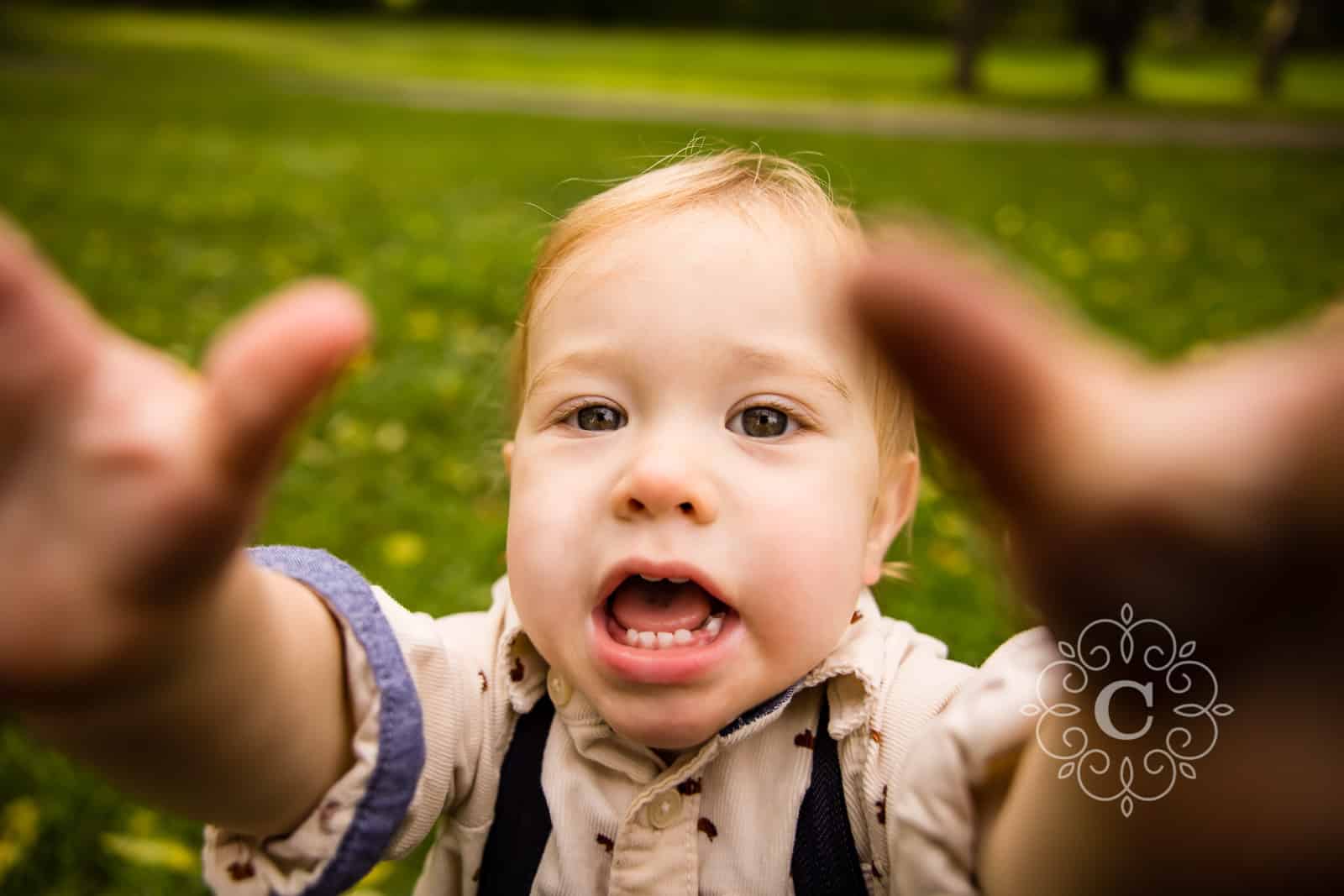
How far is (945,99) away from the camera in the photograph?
1566 centimetres

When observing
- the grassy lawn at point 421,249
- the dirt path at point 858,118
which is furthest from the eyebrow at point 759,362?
the dirt path at point 858,118

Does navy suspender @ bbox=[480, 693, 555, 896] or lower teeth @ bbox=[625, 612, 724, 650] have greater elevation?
lower teeth @ bbox=[625, 612, 724, 650]

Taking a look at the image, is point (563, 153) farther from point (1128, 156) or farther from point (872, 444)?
point (872, 444)

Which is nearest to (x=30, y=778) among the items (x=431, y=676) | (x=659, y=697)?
(x=431, y=676)

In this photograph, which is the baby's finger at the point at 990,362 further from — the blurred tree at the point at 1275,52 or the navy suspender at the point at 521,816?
the blurred tree at the point at 1275,52

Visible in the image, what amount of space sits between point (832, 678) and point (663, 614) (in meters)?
0.25

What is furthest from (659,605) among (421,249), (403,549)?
(421,249)

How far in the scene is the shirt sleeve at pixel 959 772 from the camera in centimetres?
103

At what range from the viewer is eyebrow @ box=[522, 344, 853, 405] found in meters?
1.20

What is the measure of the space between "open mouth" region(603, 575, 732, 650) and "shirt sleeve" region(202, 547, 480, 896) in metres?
0.25

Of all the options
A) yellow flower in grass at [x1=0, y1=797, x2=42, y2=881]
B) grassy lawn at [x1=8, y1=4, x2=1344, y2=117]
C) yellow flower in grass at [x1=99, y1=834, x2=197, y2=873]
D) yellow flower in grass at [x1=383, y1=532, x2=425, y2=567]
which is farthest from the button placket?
grassy lawn at [x1=8, y1=4, x2=1344, y2=117]

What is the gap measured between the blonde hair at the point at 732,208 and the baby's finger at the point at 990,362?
0.65 metres

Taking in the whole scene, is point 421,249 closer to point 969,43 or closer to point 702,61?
point 969,43
